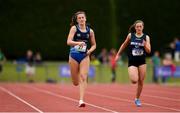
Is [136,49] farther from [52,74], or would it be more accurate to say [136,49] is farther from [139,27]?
[52,74]

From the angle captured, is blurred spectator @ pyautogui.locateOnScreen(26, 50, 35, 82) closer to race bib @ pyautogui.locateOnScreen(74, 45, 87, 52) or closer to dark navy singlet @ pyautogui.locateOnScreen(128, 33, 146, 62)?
dark navy singlet @ pyautogui.locateOnScreen(128, 33, 146, 62)

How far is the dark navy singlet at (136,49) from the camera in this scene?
16.1 meters

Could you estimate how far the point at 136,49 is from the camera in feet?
52.9

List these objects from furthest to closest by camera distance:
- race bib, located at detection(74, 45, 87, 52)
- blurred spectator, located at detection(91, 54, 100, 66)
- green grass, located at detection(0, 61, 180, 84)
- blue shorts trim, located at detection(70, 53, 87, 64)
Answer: blurred spectator, located at detection(91, 54, 100, 66) → green grass, located at detection(0, 61, 180, 84) → blue shorts trim, located at detection(70, 53, 87, 64) → race bib, located at detection(74, 45, 87, 52)

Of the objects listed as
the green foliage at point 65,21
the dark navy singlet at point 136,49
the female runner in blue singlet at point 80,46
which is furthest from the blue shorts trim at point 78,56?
the green foliage at point 65,21

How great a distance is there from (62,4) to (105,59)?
596cm

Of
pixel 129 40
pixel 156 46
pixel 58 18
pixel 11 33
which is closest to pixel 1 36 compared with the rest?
pixel 11 33

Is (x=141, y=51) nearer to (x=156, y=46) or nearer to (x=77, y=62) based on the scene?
(x=77, y=62)

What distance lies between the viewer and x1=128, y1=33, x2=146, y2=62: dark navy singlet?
1606cm

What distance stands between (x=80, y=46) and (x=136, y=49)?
164 centimetres

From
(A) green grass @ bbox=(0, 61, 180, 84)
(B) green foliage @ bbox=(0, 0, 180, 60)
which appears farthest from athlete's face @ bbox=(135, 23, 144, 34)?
(B) green foliage @ bbox=(0, 0, 180, 60)

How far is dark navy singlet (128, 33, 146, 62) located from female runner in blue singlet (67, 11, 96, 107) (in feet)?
3.76

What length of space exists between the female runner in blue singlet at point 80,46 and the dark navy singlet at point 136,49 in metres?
1.15

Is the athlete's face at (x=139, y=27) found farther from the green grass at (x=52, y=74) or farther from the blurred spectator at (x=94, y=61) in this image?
the blurred spectator at (x=94, y=61)
